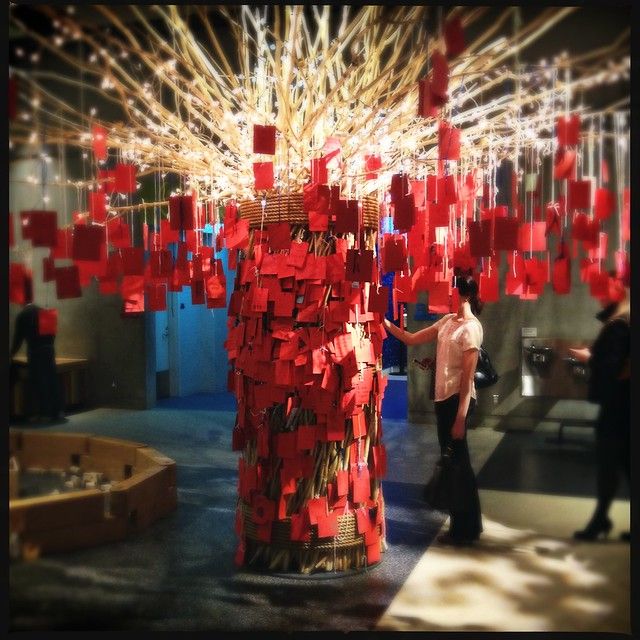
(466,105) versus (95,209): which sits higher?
(466,105)

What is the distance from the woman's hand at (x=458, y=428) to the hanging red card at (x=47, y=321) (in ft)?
4.97

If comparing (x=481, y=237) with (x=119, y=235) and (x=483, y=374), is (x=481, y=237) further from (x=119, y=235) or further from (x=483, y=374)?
→ (x=119, y=235)

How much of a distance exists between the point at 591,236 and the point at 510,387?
96.7 inches

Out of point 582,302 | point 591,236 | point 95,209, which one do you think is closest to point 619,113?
point 591,236

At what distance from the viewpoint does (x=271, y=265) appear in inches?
89.2

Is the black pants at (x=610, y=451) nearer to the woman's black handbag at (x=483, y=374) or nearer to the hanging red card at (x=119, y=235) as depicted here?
the woman's black handbag at (x=483, y=374)

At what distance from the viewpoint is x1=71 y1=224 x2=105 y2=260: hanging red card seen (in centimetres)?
191

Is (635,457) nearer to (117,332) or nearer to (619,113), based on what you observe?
(619,113)

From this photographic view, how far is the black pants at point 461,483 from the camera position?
8.66ft

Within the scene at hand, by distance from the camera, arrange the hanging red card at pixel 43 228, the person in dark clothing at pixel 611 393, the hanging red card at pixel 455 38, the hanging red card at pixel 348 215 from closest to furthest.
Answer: the hanging red card at pixel 455 38, the hanging red card at pixel 43 228, the hanging red card at pixel 348 215, the person in dark clothing at pixel 611 393

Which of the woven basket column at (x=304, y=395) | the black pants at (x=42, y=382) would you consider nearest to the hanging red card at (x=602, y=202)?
the woven basket column at (x=304, y=395)

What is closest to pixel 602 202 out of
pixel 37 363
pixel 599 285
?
pixel 599 285

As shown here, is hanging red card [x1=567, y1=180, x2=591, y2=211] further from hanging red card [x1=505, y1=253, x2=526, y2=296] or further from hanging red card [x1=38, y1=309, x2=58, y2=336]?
hanging red card [x1=38, y1=309, x2=58, y2=336]

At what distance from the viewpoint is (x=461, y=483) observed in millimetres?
2719
